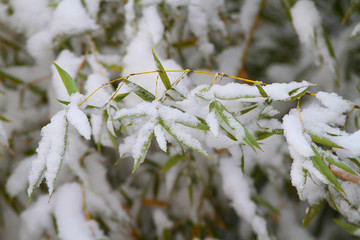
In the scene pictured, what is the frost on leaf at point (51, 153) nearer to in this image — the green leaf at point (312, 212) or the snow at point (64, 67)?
the snow at point (64, 67)

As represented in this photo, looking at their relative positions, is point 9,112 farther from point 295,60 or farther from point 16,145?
point 295,60

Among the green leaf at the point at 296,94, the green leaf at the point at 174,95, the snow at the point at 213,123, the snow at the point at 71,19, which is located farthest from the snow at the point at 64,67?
the green leaf at the point at 296,94

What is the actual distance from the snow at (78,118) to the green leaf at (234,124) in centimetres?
22

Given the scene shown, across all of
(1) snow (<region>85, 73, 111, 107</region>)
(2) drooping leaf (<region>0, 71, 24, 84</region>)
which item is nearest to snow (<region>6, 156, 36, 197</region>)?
(2) drooping leaf (<region>0, 71, 24, 84</region>)

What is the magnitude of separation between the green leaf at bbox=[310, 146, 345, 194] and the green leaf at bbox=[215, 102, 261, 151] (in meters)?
0.09

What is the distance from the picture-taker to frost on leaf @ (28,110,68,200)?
572mm

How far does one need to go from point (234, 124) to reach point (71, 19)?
0.52 m

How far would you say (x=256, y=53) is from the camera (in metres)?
1.31

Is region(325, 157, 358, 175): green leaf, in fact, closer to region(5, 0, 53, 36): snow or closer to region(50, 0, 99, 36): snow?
region(50, 0, 99, 36): snow

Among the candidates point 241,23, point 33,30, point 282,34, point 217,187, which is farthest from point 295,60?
point 33,30

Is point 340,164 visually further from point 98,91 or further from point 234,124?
point 98,91

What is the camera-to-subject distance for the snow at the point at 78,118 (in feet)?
1.77

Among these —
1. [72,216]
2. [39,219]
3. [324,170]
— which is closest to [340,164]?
[324,170]

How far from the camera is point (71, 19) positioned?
2.66 ft
